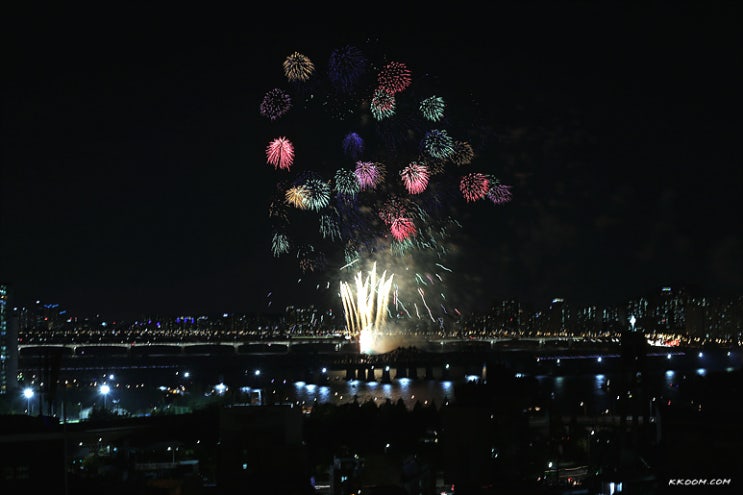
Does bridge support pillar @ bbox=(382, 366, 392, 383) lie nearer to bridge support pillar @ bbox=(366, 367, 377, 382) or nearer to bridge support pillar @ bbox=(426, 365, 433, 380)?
bridge support pillar @ bbox=(366, 367, 377, 382)

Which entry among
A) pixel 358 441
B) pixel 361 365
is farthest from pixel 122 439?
pixel 361 365

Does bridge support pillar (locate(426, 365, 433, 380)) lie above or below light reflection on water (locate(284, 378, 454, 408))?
above

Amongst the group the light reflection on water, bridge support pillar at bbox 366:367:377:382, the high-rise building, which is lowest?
the light reflection on water

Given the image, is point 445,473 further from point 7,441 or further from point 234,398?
point 234,398

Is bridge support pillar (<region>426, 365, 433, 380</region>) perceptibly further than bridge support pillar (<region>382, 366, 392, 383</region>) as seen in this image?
Yes

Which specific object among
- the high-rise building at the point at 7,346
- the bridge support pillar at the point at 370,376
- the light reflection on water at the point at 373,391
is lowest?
the light reflection on water at the point at 373,391

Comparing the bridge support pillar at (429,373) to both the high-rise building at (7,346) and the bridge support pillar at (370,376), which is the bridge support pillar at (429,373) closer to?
the bridge support pillar at (370,376)

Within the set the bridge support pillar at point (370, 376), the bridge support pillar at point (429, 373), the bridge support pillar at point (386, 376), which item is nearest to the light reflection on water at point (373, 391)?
the bridge support pillar at point (386, 376)

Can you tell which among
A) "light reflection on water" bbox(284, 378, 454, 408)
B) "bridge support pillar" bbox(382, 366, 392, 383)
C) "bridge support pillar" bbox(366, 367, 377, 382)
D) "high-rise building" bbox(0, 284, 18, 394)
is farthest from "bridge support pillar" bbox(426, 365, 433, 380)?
"high-rise building" bbox(0, 284, 18, 394)

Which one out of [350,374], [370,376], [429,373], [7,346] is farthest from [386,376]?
[7,346]
